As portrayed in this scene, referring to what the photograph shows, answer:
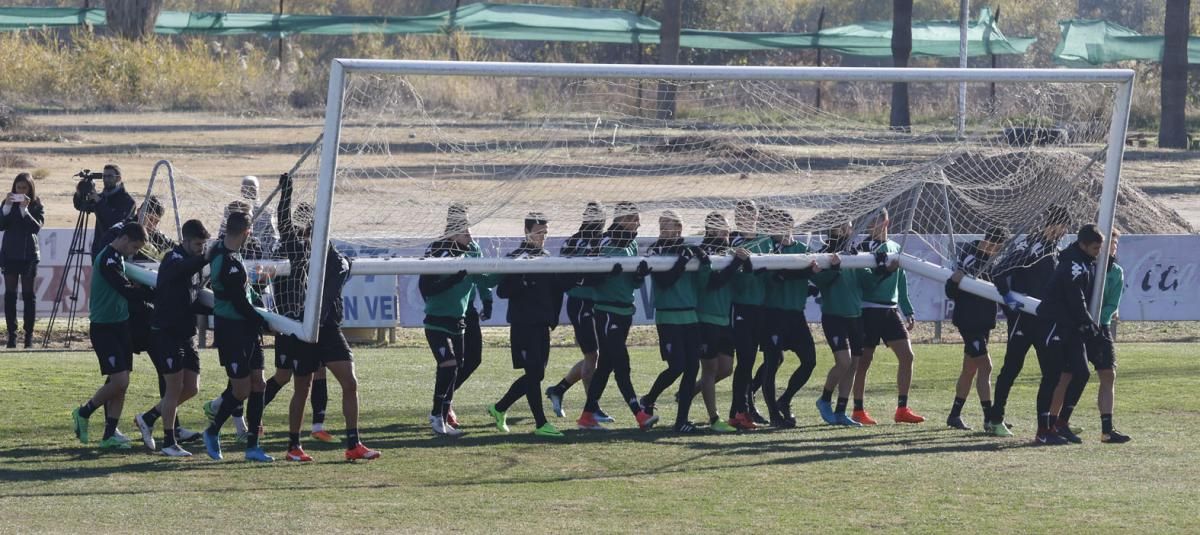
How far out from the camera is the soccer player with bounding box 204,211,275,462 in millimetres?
9625

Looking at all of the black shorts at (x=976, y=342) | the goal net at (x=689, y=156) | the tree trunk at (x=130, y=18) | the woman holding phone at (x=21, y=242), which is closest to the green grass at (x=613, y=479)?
the black shorts at (x=976, y=342)

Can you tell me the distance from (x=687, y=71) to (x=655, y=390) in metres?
2.95

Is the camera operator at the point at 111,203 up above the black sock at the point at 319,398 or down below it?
above

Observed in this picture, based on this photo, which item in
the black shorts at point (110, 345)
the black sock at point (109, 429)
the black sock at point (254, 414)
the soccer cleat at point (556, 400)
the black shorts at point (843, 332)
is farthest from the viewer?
the soccer cleat at point (556, 400)

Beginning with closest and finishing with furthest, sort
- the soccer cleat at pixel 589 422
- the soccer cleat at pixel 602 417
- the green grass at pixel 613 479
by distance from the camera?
the green grass at pixel 613 479, the soccer cleat at pixel 589 422, the soccer cleat at pixel 602 417

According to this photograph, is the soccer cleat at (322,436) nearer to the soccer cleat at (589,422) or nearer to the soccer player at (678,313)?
the soccer cleat at (589,422)

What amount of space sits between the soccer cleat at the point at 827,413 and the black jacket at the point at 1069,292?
2042 millimetres

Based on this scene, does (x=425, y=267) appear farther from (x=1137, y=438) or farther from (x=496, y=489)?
(x=1137, y=438)

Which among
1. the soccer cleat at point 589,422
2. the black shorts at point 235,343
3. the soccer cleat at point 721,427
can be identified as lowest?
the soccer cleat at point 589,422

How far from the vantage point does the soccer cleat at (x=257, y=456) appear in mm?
10312

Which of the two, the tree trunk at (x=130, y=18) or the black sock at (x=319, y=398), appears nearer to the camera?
the black sock at (x=319, y=398)

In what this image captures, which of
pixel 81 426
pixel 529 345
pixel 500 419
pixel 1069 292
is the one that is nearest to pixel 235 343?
pixel 81 426

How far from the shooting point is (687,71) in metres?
10.1

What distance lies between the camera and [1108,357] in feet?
36.9
